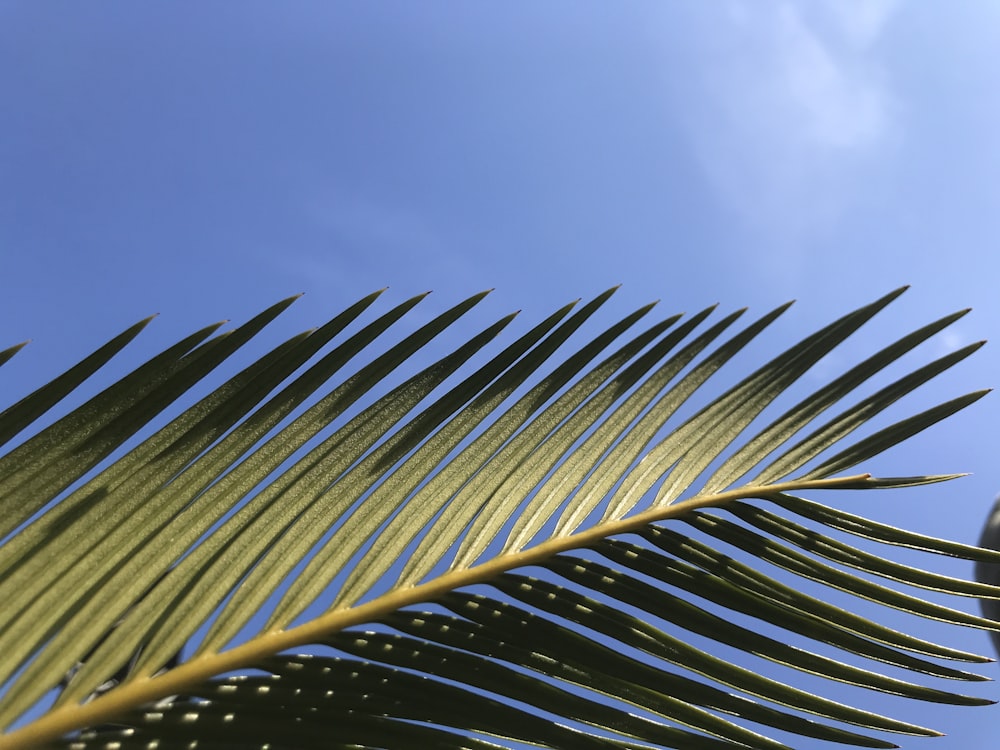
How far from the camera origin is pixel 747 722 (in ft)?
3.23

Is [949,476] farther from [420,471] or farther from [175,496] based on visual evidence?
[175,496]

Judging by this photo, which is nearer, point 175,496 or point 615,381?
point 175,496

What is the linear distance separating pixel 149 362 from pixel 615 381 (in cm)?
66

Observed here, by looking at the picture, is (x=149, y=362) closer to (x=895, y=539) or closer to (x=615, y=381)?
(x=615, y=381)

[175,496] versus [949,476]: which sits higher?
[949,476]

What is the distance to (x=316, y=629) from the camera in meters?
0.92

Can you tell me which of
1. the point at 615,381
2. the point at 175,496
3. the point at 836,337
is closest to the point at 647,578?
the point at 615,381

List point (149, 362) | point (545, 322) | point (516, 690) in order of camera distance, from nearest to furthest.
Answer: point (516, 690) → point (149, 362) → point (545, 322)

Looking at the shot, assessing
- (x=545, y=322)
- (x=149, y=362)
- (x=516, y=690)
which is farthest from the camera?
(x=545, y=322)

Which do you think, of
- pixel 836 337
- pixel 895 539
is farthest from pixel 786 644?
pixel 836 337

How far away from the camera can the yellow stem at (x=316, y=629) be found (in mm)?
791

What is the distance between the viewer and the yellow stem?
791 millimetres

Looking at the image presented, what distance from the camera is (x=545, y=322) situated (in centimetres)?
118

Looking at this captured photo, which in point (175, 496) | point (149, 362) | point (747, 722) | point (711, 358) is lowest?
point (175, 496)
